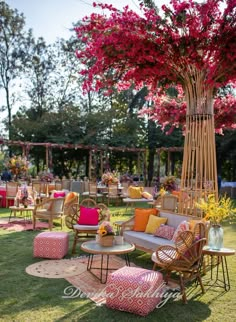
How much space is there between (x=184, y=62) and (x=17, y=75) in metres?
21.4

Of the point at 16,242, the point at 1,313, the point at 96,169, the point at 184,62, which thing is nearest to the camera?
the point at 1,313

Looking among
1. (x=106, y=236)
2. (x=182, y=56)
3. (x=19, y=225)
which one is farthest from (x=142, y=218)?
(x=19, y=225)

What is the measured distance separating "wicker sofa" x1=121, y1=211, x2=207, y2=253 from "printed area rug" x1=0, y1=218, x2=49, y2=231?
3.23 meters

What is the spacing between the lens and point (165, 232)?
5.86 m

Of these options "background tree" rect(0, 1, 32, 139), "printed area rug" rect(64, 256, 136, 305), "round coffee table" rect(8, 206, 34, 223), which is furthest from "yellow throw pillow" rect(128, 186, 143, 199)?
"background tree" rect(0, 1, 32, 139)

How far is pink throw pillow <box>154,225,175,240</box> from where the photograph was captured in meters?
5.79

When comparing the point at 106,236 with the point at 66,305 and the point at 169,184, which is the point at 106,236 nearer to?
the point at 66,305

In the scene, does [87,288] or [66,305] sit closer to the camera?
[66,305]

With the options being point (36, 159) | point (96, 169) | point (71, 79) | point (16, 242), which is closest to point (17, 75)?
point (71, 79)

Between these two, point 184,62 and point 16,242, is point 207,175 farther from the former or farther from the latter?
point 16,242

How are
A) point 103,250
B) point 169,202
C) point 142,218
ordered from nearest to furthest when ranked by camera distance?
1. point 103,250
2. point 142,218
3. point 169,202

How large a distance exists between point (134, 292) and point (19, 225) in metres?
5.95

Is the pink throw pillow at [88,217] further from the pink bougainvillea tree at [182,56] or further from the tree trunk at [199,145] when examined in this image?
the tree trunk at [199,145]

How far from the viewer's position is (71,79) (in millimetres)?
25297
